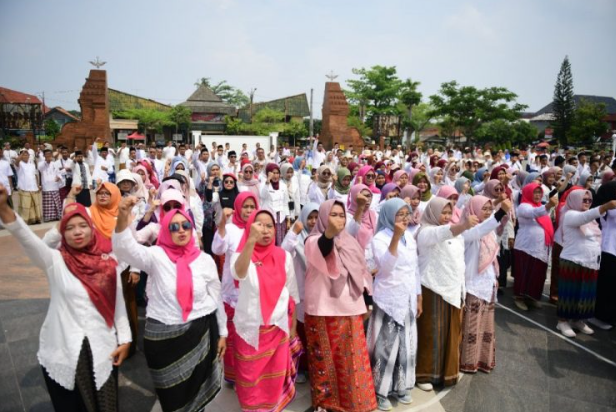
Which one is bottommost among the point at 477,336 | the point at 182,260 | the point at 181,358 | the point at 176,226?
the point at 477,336

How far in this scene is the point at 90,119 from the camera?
18.7 meters

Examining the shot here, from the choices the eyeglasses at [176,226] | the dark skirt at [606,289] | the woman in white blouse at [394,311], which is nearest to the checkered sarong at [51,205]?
the eyeglasses at [176,226]

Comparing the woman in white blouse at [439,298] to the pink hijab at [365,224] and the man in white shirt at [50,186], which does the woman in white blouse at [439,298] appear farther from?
the man in white shirt at [50,186]

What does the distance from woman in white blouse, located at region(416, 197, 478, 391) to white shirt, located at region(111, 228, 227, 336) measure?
1.78 m

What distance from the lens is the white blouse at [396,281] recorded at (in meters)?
3.23

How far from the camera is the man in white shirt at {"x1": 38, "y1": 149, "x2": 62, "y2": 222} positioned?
9781mm

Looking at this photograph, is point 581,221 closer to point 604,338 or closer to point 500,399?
point 604,338

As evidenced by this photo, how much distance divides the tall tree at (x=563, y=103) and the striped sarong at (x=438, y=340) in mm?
A: 45414

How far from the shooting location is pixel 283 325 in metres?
2.90

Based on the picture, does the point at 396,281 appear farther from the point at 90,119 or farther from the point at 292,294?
the point at 90,119

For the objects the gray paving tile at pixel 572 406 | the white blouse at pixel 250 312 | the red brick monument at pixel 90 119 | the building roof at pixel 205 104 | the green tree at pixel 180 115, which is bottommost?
the gray paving tile at pixel 572 406

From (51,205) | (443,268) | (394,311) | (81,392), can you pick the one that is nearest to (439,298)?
(443,268)

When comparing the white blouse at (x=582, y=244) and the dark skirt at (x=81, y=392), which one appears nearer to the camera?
the dark skirt at (x=81, y=392)

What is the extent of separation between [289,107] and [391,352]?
1593 inches
